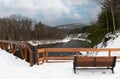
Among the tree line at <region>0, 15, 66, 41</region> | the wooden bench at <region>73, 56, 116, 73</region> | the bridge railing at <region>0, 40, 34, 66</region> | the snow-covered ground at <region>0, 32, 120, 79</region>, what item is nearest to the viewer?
the snow-covered ground at <region>0, 32, 120, 79</region>

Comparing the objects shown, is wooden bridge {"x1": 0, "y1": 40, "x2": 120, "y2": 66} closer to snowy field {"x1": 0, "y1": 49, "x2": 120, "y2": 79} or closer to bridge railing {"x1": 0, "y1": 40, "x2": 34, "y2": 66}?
bridge railing {"x1": 0, "y1": 40, "x2": 34, "y2": 66}

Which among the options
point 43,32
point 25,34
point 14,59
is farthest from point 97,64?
point 43,32

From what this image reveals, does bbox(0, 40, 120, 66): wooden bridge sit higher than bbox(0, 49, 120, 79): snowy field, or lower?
higher

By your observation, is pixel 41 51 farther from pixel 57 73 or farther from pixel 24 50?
pixel 24 50

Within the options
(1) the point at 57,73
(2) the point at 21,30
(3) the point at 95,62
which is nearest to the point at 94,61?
(3) the point at 95,62

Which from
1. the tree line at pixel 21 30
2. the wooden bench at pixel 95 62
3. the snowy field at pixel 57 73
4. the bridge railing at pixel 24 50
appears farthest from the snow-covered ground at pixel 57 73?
the tree line at pixel 21 30

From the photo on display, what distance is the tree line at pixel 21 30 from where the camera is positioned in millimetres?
103000

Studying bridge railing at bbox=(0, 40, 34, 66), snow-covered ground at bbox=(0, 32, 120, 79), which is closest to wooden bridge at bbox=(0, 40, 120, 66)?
bridge railing at bbox=(0, 40, 34, 66)

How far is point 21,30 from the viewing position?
114375 millimetres

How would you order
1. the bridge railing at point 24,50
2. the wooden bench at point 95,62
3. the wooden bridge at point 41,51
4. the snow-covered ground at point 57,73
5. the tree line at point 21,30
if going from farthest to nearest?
the tree line at point 21,30
the bridge railing at point 24,50
the wooden bridge at point 41,51
the wooden bench at point 95,62
the snow-covered ground at point 57,73

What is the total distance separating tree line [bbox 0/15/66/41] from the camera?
10300 cm

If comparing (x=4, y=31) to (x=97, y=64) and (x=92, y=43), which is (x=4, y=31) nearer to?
(x=92, y=43)

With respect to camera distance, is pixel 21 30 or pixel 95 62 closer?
pixel 95 62

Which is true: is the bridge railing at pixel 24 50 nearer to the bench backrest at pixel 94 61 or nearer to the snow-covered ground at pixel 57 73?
the snow-covered ground at pixel 57 73
